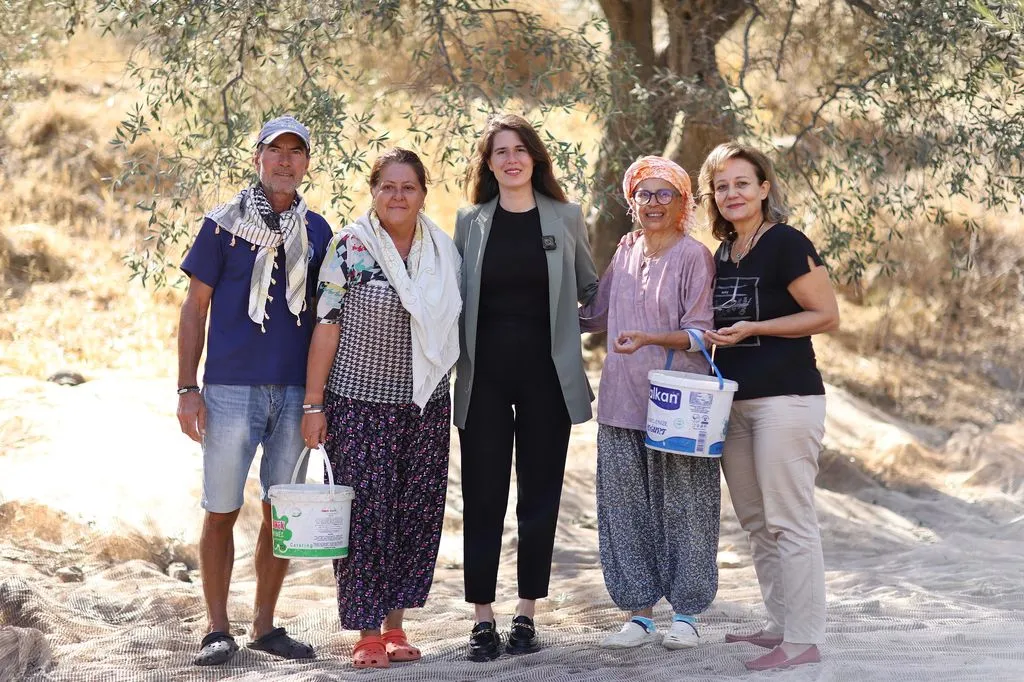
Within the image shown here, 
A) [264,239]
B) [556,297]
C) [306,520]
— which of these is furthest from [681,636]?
[264,239]

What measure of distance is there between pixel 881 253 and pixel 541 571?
9.17m

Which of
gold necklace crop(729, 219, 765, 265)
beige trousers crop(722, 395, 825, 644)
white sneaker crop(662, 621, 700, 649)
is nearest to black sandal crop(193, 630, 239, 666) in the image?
white sneaker crop(662, 621, 700, 649)

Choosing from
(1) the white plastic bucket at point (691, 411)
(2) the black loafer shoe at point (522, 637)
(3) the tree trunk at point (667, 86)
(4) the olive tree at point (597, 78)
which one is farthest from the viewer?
(3) the tree trunk at point (667, 86)

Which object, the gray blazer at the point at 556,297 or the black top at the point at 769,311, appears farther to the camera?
the gray blazer at the point at 556,297

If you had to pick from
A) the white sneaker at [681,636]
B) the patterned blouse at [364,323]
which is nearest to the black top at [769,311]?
the white sneaker at [681,636]

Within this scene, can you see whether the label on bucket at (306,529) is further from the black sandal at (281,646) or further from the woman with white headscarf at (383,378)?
the black sandal at (281,646)

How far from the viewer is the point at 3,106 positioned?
9375 mm

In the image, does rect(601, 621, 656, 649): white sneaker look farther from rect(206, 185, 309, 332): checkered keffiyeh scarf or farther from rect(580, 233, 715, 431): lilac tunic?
rect(206, 185, 309, 332): checkered keffiyeh scarf

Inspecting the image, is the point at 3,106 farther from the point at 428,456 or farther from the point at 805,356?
the point at 805,356

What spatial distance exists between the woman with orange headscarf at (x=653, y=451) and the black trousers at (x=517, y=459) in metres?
0.20

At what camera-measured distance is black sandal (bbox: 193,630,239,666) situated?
4.13m

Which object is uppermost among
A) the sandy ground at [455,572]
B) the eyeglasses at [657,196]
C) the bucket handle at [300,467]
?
the eyeglasses at [657,196]

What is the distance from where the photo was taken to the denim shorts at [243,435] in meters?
4.04

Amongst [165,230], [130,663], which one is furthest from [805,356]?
[165,230]
